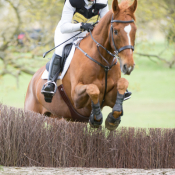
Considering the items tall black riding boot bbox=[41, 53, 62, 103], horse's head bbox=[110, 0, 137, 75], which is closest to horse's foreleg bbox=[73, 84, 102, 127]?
horse's head bbox=[110, 0, 137, 75]

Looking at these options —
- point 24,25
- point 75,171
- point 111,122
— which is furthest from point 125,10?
point 24,25

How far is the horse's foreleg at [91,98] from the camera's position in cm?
379

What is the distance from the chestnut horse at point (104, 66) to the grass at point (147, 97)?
20.6ft

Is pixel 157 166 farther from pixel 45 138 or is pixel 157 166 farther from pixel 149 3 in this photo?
pixel 149 3

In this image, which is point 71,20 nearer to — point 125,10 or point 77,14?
point 77,14

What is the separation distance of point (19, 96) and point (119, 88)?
12.7 m

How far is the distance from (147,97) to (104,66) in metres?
12.7

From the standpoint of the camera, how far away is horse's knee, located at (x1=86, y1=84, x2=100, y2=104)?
3.77m

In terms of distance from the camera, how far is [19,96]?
16094 millimetres

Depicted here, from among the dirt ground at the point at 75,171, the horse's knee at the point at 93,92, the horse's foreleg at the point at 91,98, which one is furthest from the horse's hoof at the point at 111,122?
the dirt ground at the point at 75,171

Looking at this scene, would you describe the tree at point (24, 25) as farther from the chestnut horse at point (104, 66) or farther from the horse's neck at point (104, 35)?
the horse's neck at point (104, 35)

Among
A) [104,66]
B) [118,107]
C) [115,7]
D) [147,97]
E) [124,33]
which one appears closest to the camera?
[124,33]

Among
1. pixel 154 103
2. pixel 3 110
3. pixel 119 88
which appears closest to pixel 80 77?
pixel 119 88

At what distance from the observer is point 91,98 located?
381 cm
